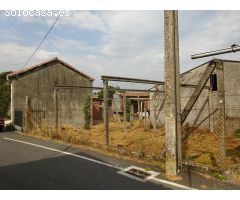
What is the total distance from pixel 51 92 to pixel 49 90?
25 cm

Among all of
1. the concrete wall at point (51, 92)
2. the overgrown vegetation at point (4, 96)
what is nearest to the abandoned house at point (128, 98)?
the concrete wall at point (51, 92)

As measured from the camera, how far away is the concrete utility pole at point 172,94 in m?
7.99

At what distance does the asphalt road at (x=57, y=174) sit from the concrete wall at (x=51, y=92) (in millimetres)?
13546

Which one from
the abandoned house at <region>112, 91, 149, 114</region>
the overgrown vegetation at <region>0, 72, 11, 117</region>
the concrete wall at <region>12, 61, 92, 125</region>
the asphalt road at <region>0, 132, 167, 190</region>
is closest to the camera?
the asphalt road at <region>0, 132, 167, 190</region>

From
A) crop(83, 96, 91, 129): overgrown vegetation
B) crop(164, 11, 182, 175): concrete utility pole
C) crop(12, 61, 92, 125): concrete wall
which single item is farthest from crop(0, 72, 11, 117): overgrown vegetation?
crop(164, 11, 182, 175): concrete utility pole

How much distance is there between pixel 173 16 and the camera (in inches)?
326

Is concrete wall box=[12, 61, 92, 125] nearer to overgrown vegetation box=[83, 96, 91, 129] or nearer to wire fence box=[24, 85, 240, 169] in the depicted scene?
wire fence box=[24, 85, 240, 169]

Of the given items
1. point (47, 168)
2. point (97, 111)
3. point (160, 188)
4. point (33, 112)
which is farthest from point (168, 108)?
point (97, 111)

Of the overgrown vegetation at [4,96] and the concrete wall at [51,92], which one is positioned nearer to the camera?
the concrete wall at [51,92]

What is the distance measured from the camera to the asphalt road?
6.67 m

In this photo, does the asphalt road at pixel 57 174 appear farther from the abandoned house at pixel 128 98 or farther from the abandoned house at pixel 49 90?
the abandoned house at pixel 128 98

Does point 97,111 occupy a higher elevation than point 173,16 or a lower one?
lower
